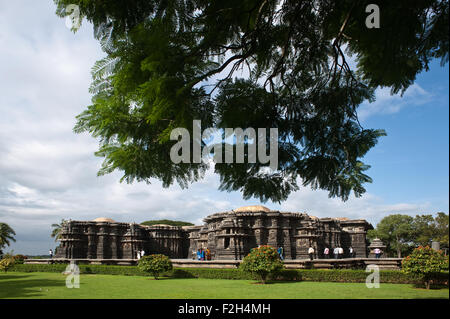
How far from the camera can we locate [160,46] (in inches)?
146

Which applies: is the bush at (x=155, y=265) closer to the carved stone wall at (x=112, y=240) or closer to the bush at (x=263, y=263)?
the bush at (x=263, y=263)

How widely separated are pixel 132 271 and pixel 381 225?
3921 cm

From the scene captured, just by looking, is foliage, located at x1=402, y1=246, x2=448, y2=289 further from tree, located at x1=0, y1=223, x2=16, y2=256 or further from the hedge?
tree, located at x1=0, y1=223, x2=16, y2=256

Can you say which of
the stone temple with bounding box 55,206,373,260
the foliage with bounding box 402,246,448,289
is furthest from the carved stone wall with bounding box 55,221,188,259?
the foliage with bounding box 402,246,448,289

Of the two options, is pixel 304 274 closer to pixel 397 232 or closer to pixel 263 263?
pixel 263 263

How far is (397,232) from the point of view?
4597 cm

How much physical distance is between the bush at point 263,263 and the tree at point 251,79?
10.0m

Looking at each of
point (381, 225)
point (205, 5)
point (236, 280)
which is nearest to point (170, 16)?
point (205, 5)

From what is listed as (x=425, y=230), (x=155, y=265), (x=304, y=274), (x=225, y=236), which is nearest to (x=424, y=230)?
(x=425, y=230)

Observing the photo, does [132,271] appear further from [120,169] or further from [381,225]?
[381,225]

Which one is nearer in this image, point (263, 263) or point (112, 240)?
Answer: point (263, 263)

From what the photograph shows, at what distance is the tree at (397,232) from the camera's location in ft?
→ 149

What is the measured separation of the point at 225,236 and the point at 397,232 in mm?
28538

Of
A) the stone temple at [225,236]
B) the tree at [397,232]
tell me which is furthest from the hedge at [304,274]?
the tree at [397,232]
